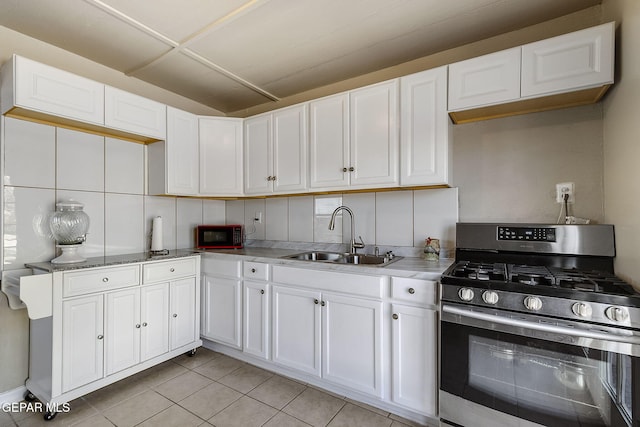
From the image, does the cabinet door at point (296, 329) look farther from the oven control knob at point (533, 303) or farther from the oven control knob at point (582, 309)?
the oven control knob at point (582, 309)

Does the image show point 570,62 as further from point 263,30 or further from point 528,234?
point 263,30

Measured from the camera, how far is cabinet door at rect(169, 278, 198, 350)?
2.39 m

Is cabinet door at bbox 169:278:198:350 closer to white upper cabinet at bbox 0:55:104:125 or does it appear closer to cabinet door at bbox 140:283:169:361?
cabinet door at bbox 140:283:169:361

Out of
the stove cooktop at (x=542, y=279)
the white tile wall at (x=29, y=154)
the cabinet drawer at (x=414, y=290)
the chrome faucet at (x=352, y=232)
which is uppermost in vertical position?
the white tile wall at (x=29, y=154)

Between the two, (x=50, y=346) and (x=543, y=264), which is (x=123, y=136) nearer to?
(x=50, y=346)

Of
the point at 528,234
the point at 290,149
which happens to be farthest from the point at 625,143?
the point at 290,149

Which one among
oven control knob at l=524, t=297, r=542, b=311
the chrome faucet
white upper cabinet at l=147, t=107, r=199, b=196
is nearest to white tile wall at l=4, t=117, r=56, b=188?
white upper cabinet at l=147, t=107, r=199, b=196

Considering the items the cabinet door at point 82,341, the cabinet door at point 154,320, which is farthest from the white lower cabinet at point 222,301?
the cabinet door at point 82,341

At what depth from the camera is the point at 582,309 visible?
3.97 feet

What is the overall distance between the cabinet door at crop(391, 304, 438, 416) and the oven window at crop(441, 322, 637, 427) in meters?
0.11

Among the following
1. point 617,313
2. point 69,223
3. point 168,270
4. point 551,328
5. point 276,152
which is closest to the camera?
point 617,313

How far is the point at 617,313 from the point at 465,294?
54 centimetres

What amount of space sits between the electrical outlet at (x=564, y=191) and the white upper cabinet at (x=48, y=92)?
10.2 ft

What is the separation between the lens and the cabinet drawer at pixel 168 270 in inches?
87.6
